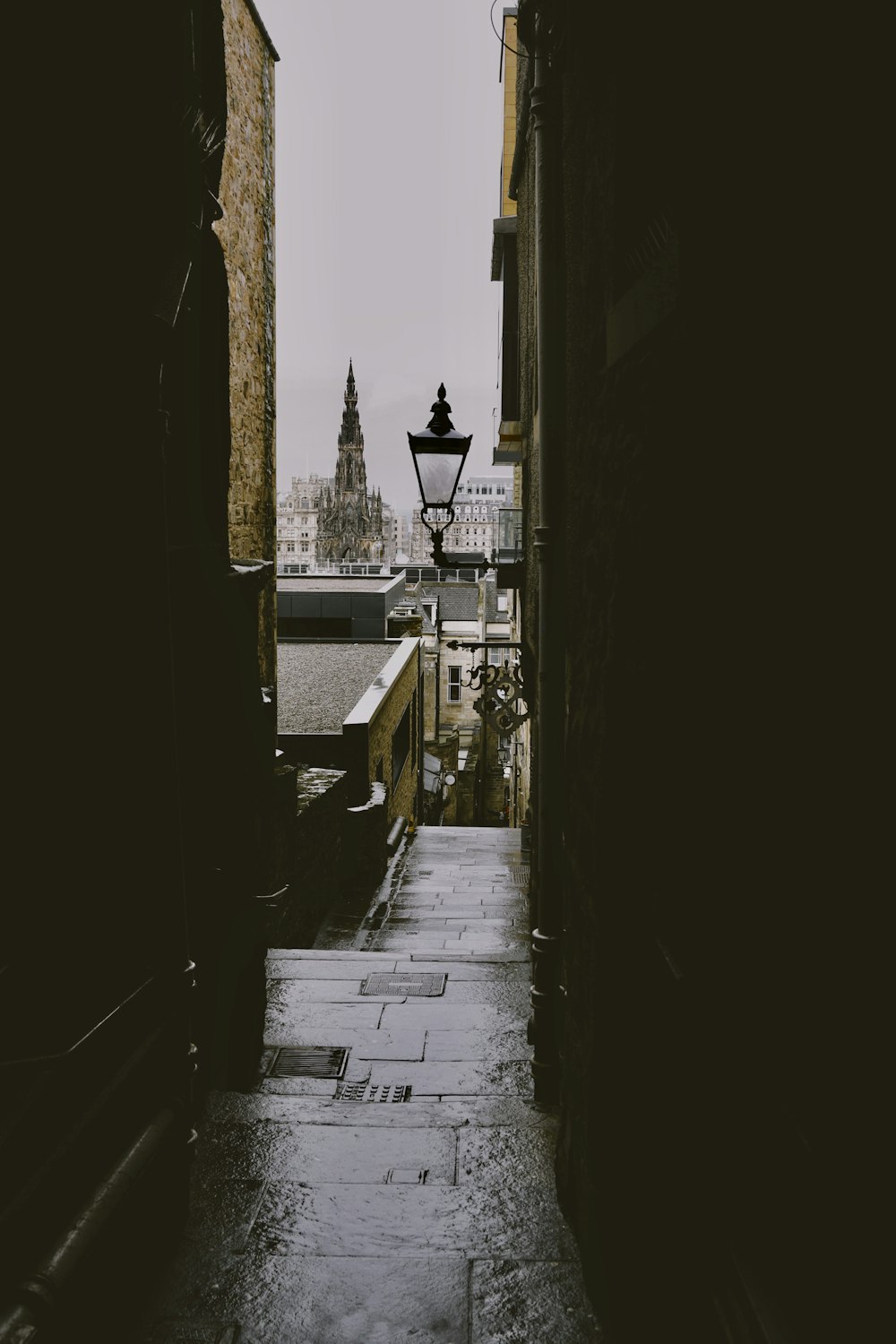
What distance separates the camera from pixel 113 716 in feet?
9.71

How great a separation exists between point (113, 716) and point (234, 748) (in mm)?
1323

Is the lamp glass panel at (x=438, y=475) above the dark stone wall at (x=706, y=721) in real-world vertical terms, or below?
above

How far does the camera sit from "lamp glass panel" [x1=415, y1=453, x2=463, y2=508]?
7.51 m

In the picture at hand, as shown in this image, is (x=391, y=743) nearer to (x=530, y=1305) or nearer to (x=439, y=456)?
(x=439, y=456)

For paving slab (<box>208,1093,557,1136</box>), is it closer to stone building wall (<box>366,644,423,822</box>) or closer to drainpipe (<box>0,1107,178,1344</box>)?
drainpipe (<box>0,1107,178,1344</box>)

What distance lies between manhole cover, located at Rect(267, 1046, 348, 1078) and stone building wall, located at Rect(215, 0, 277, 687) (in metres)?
4.91

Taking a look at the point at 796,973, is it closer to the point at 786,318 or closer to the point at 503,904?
the point at 786,318

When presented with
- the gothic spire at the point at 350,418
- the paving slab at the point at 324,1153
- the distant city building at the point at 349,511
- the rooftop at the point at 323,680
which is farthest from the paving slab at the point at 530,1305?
the gothic spire at the point at 350,418

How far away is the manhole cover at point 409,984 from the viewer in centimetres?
573

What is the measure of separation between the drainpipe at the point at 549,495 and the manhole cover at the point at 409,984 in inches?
50.5

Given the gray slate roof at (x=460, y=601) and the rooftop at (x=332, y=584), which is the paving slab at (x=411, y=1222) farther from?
the gray slate roof at (x=460, y=601)

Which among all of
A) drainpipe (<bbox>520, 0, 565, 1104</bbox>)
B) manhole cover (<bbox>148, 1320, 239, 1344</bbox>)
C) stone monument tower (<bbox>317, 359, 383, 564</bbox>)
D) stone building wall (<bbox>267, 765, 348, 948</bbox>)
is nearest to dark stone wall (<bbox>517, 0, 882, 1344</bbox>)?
drainpipe (<bbox>520, 0, 565, 1104</bbox>)

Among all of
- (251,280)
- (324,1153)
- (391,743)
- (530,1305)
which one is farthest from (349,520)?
(530,1305)

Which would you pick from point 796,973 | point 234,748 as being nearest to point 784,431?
point 796,973
